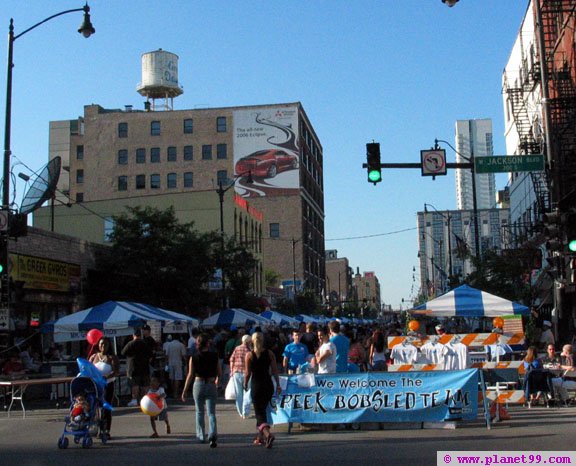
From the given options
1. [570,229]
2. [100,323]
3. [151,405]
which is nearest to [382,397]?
[151,405]

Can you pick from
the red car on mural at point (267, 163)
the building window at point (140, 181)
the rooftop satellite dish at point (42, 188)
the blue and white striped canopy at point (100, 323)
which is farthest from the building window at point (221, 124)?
the blue and white striped canopy at point (100, 323)

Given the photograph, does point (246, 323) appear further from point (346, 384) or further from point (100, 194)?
point (100, 194)

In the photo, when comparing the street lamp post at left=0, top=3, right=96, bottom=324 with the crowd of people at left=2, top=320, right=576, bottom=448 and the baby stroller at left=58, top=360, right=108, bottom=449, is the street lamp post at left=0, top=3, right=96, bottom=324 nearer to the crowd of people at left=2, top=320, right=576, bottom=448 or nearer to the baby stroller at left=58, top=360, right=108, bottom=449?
the crowd of people at left=2, top=320, right=576, bottom=448

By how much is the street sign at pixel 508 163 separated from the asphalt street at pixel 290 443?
577cm

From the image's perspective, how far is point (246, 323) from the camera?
101 ft

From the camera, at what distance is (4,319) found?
19.0m

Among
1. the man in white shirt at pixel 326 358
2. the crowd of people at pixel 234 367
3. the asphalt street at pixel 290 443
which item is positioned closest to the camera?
the asphalt street at pixel 290 443

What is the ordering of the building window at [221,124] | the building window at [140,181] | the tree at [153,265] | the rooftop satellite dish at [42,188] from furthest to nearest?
the building window at [221,124]
the building window at [140,181]
the tree at [153,265]
the rooftop satellite dish at [42,188]

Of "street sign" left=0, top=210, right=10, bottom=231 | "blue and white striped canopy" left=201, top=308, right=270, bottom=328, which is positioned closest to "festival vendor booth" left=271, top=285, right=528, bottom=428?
"street sign" left=0, top=210, right=10, bottom=231

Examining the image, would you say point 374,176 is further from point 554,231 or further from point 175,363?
point 175,363

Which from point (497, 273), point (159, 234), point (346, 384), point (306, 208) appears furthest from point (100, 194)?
point (346, 384)

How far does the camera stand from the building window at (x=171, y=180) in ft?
284

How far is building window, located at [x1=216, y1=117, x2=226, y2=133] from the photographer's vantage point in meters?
87.2

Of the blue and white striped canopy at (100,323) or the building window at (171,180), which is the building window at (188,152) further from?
the blue and white striped canopy at (100,323)
